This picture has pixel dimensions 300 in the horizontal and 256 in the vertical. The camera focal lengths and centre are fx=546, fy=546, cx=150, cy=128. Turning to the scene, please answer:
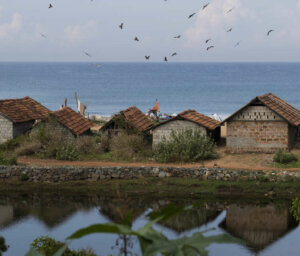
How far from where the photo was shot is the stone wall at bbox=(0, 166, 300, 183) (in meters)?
23.3

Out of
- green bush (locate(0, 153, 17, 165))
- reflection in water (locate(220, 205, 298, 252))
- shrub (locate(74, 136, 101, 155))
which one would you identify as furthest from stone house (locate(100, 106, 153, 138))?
reflection in water (locate(220, 205, 298, 252))

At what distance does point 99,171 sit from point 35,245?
33.3 ft

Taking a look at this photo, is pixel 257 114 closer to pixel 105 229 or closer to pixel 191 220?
pixel 191 220

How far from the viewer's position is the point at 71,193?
2408cm

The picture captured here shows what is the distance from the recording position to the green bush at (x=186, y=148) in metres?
26.5

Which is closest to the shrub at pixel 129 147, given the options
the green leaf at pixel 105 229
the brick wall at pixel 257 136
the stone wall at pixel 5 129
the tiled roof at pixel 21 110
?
the brick wall at pixel 257 136

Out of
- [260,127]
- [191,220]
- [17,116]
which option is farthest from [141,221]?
[17,116]

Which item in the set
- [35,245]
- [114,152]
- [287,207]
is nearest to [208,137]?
[114,152]

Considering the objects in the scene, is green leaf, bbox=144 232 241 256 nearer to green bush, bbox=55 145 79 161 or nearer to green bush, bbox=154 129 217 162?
green bush, bbox=154 129 217 162

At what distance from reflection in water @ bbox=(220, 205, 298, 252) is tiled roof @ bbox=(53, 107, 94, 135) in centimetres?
1129

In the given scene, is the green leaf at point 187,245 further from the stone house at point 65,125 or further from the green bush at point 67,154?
the stone house at point 65,125

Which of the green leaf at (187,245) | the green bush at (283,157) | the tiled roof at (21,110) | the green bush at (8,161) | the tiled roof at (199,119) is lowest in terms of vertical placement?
the green leaf at (187,245)

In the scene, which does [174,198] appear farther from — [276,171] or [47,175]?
[47,175]

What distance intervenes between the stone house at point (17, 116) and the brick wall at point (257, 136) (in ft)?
35.6
